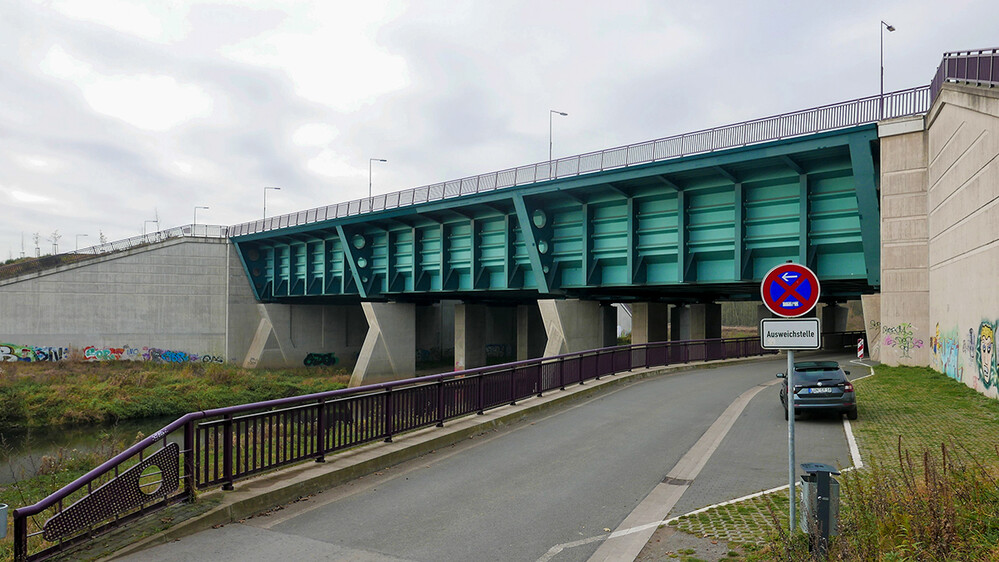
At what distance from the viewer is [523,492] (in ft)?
25.8

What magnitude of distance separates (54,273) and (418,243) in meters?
24.1

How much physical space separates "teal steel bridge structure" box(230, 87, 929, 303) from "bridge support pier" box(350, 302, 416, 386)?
1854mm

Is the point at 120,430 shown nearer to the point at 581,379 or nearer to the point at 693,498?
the point at 581,379

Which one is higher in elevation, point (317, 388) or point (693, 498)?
point (693, 498)

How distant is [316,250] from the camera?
4200 centimetres

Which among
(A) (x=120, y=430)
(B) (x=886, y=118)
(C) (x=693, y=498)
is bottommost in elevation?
(A) (x=120, y=430)

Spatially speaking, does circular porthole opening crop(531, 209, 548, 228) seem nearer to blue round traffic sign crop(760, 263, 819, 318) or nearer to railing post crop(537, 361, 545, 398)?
railing post crop(537, 361, 545, 398)

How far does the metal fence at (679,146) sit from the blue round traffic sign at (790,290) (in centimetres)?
1452

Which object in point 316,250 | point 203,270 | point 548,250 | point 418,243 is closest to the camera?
point 548,250

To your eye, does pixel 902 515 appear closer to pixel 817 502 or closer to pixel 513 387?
pixel 817 502

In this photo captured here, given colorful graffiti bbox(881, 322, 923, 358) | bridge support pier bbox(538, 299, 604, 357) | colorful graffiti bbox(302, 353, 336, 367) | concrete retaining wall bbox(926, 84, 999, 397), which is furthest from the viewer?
colorful graffiti bbox(302, 353, 336, 367)

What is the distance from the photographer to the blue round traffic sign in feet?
21.0

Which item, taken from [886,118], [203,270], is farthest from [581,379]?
[203,270]

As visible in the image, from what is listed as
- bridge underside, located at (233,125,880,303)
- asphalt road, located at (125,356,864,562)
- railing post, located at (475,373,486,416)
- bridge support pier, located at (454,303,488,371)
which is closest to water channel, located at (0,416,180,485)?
railing post, located at (475,373,486,416)
